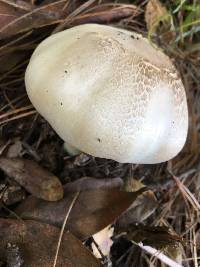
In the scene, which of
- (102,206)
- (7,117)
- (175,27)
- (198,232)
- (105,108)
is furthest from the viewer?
(175,27)

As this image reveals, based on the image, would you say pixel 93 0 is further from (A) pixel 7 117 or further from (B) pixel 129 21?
(A) pixel 7 117

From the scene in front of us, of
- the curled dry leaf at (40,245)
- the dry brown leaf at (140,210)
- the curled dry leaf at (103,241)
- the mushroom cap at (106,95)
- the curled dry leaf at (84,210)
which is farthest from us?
the dry brown leaf at (140,210)

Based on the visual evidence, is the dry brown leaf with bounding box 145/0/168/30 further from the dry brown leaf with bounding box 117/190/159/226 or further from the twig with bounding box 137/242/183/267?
the twig with bounding box 137/242/183/267

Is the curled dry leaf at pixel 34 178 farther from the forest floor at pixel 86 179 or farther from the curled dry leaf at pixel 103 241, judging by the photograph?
the curled dry leaf at pixel 103 241

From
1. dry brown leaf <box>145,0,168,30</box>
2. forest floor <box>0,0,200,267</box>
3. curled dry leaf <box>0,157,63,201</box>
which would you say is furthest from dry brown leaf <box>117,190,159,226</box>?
dry brown leaf <box>145,0,168,30</box>

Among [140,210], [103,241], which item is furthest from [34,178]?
[140,210]

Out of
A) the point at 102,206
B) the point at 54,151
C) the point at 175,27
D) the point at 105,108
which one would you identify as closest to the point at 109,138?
the point at 105,108

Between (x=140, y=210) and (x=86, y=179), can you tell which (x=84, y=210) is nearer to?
(x=86, y=179)

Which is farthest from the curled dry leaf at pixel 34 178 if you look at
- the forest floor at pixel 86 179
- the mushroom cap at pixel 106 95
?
the mushroom cap at pixel 106 95

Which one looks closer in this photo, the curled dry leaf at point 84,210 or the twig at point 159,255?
the curled dry leaf at point 84,210
